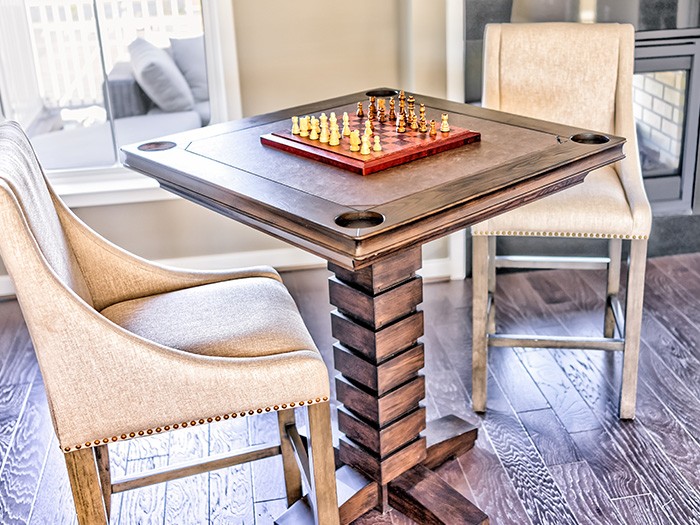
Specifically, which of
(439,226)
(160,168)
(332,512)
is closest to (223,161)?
(160,168)

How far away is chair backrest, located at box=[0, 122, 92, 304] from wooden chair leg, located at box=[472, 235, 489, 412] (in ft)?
3.37

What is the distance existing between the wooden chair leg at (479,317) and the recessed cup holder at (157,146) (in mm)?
841

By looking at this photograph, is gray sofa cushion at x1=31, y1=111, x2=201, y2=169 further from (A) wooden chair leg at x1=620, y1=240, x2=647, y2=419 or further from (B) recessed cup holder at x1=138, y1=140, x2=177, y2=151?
(A) wooden chair leg at x1=620, y1=240, x2=647, y2=419

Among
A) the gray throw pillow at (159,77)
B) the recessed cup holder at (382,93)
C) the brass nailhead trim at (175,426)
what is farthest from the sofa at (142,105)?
the brass nailhead trim at (175,426)

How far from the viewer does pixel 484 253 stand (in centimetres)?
238

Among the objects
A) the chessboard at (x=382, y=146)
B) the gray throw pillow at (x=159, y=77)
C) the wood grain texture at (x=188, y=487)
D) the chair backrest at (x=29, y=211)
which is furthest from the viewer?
the gray throw pillow at (x=159, y=77)

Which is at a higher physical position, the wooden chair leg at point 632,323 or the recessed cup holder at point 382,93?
the recessed cup holder at point 382,93

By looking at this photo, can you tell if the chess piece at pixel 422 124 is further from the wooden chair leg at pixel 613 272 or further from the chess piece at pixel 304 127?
the wooden chair leg at pixel 613 272

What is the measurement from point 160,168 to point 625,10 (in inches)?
77.2

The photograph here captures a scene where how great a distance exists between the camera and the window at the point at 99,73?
3119 mm

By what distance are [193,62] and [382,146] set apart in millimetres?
1572

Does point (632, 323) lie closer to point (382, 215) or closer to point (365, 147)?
point (365, 147)

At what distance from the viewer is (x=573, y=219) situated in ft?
7.57

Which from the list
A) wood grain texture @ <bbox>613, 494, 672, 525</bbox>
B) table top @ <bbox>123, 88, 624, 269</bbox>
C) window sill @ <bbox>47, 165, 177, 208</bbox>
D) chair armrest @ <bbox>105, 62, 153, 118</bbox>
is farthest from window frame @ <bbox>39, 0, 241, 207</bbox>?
wood grain texture @ <bbox>613, 494, 672, 525</bbox>
